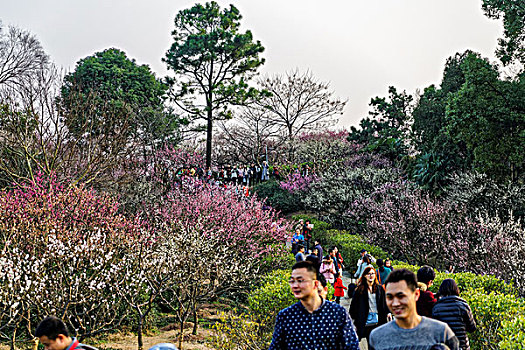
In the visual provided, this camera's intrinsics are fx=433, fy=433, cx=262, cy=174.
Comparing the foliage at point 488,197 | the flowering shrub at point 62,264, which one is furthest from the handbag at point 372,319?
the foliage at point 488,197

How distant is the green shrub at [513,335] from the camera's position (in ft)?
15.0

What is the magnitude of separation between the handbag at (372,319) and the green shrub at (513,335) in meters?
1.35

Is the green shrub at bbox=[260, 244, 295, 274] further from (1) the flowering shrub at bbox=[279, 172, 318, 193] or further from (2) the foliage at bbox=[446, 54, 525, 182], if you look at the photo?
(1) the flowering shrub at bbox=[279, 172, 318, 193]

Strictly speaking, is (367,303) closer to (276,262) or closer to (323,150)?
(276,262)

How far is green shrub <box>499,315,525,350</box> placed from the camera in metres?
4.56

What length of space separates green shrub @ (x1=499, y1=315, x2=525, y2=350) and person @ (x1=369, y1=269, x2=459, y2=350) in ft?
7.62

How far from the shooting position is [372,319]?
5.38 metres

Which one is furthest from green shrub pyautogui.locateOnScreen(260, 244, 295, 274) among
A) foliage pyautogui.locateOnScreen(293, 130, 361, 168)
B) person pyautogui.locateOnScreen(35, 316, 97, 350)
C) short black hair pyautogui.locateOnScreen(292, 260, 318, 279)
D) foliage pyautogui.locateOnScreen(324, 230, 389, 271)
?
foliage pyautogui.locateOnScreen(293, 130, 361, 168)

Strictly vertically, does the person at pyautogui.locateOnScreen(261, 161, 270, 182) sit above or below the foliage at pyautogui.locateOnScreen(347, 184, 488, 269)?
above

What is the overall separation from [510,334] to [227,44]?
23.6 metres

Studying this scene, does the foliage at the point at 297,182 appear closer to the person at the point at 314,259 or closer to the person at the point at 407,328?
the person at the point at 314,259

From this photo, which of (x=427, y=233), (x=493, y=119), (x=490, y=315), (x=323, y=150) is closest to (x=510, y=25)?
(x=493, y=119)

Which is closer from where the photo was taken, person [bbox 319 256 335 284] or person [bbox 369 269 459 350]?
person [bbox 369 269 459 350]

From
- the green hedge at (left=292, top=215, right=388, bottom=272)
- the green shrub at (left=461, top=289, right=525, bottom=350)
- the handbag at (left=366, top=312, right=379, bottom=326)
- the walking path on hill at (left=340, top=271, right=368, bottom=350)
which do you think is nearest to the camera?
the handbag at (left=366, top=312, right=379, bottom=326)
